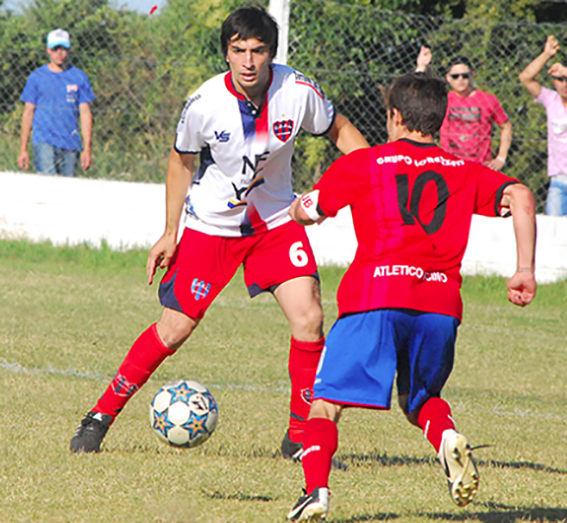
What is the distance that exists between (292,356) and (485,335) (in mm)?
4458

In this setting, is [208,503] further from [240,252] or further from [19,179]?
[19,179]

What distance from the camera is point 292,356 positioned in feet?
16.5

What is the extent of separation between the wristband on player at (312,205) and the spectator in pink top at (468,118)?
23.3 feet

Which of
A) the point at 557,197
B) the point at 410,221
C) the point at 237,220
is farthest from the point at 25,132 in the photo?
the point at 410,221

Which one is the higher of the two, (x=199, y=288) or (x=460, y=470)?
(x=199, y=288)

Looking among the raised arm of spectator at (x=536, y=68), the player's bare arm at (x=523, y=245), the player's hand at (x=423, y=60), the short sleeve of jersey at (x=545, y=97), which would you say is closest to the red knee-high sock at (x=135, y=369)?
the player's bare arm at (x=523, y=245)

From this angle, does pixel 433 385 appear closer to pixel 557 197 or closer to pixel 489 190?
pixel 489 190

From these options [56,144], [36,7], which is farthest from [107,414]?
[36,7]

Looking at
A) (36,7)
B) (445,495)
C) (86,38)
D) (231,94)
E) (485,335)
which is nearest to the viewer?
(445,495)

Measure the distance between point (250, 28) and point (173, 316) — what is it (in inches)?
56.9

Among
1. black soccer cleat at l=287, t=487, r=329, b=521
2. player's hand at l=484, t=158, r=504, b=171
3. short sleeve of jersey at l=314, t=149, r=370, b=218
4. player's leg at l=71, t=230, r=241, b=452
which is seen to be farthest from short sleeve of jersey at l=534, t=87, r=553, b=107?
black soccer cleat at l=287, t=487, r=329, b=521

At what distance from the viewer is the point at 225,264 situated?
502cm

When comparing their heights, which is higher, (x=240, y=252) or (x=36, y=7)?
(x=36, y=7)

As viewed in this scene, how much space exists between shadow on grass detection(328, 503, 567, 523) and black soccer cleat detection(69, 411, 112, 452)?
1491 mm
